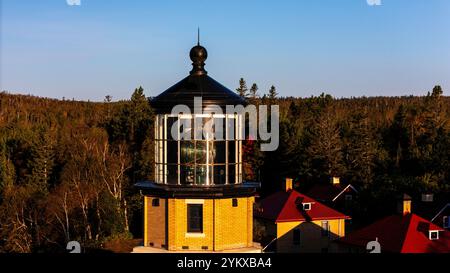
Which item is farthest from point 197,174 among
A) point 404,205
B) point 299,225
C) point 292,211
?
point 292,211

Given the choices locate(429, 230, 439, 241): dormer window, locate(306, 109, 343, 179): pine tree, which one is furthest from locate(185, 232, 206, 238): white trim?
locate(306, 109, 343, 179): pine tree

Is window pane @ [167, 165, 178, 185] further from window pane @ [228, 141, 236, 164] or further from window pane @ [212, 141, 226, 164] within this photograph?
window pane @ [228, 141, 236, 164]

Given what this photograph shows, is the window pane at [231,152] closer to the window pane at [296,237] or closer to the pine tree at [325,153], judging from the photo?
the window pane at [296,237]

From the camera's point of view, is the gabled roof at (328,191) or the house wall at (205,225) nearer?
the house wall at (205,225)

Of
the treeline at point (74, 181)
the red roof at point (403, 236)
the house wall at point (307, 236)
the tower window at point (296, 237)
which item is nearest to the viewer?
the red roof at point (403, 236)

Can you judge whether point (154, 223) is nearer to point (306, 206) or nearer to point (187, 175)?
point (187, 175)

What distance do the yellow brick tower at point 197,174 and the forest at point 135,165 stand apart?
108 feet

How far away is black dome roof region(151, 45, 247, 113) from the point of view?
48.6ft

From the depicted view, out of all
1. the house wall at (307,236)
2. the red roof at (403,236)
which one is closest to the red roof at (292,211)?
the house wall at (307,236)

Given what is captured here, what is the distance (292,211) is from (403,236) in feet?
40.1

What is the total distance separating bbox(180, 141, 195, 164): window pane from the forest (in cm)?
3332

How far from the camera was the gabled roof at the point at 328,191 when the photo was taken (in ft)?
218
